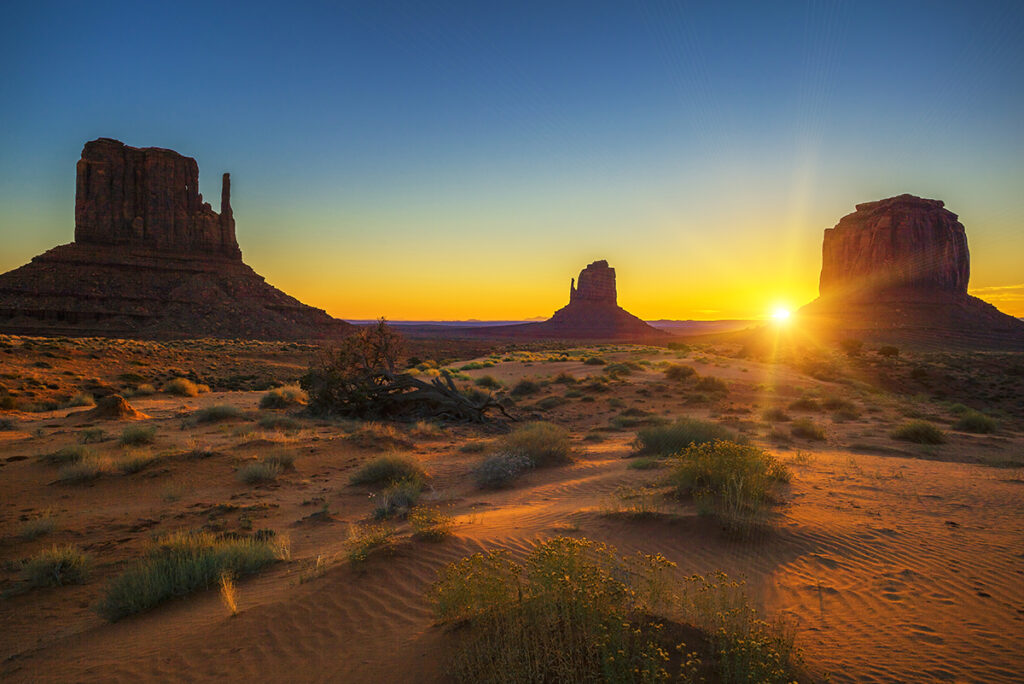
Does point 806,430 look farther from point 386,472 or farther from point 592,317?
point 592,317

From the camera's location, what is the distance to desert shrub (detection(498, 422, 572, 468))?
11427mm

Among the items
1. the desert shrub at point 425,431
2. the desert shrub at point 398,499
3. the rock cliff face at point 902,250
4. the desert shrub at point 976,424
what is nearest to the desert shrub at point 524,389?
the desert shrub at point 425,431

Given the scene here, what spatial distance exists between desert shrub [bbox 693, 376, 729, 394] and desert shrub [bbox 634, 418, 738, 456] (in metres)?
12.4

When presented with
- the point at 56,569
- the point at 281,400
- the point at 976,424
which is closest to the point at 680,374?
the point at 976,424

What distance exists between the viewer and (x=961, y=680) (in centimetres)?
336

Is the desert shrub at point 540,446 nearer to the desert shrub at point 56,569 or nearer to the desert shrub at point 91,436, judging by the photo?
the desert shrub at point 56,569

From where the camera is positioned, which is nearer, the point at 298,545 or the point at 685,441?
the point at 298,545

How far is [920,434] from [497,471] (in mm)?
12683

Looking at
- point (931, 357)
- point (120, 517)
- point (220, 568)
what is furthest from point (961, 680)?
point (931, 357)

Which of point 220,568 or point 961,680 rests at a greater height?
point 961,680

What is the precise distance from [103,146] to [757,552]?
373 ft

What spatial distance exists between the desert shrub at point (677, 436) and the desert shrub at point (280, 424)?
415 inches

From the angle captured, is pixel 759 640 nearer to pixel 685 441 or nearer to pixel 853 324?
pixel 685 441

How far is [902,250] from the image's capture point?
275 feet
